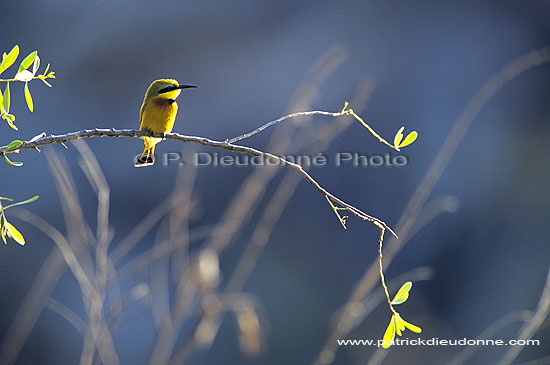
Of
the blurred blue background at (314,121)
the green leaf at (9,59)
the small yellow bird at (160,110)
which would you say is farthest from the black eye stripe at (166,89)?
the blurred blue background at (314,121)

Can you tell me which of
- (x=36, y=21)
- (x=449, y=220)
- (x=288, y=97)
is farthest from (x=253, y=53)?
(x=449, y=220)

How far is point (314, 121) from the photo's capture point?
12.5 feet

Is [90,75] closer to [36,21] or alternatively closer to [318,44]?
[36,21]

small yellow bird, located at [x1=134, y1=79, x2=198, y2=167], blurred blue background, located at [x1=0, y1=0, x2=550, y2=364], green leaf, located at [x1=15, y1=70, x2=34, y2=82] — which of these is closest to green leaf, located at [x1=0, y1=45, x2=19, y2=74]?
green leaf, located at [x1=15, y1=70, x2=34, y2=82]

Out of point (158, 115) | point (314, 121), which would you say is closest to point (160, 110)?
point (158, 115)

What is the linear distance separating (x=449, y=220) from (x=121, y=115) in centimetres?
210

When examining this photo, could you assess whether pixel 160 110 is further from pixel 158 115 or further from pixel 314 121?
pixel 314 121

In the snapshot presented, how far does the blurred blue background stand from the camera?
3.69 meters

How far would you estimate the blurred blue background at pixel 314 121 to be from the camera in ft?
12.1

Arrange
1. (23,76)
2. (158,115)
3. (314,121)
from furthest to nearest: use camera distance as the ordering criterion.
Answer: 1. (314,121)
2. (158,115)
3. (23,76)

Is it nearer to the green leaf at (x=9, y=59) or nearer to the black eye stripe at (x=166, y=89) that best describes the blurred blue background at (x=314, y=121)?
the black eye stripe at (x=166, y=89)

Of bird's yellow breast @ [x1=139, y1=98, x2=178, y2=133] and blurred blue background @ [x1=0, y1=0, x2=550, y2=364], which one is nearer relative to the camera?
bird's yellow breast @ [x1=139, y1=98, x2=178, y2=133]

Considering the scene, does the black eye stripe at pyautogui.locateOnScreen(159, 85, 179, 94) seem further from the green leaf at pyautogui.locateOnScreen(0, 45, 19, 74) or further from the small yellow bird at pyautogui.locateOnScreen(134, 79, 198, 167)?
the green leaf at pyautogui.locateOnScreen(0, 45, 19, 74)

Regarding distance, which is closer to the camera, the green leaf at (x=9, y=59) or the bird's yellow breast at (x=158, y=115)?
the green leaf at (x=9, y=59)
